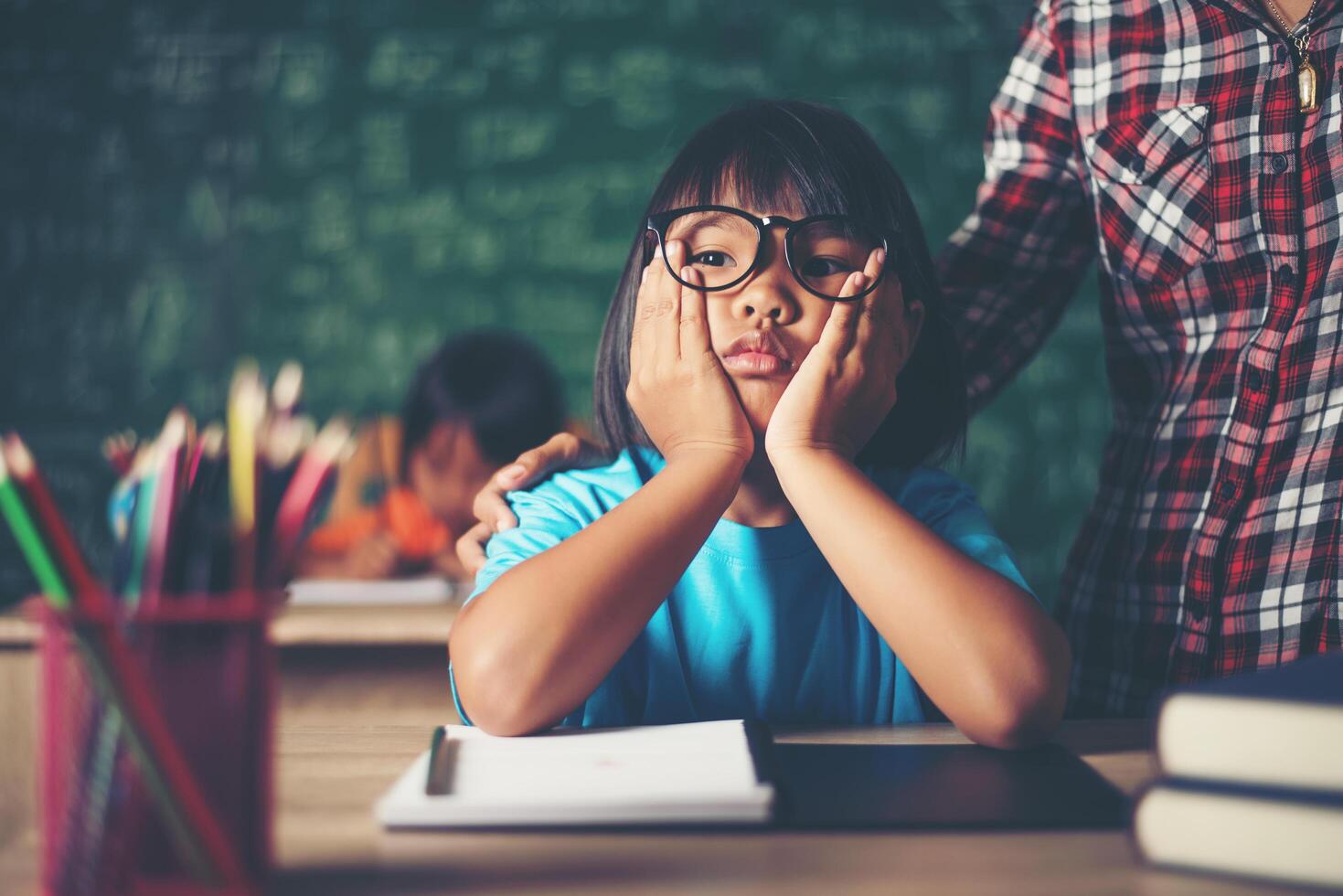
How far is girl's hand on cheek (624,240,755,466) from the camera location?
3.09ft

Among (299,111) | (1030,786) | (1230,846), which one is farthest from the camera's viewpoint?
(299,111)

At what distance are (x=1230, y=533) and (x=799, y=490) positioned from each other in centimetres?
53

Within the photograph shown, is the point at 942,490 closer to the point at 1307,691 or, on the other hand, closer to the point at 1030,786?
the point at 1030,786

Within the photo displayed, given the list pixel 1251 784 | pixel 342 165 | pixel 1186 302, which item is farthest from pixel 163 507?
pixel 342 165

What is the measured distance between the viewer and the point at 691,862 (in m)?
0.52

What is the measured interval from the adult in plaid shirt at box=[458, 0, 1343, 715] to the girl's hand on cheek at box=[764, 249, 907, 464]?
0.30 m

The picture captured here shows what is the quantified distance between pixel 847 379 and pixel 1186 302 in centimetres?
45

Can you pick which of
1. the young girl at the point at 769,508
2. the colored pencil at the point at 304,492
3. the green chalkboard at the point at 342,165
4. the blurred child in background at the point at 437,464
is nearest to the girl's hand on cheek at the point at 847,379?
the young girl at the point at 769,508

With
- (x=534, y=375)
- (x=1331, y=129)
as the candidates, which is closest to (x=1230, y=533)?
(x=1331, y=129)

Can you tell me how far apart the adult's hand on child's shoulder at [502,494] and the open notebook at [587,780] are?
1.02 feet

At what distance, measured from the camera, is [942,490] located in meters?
1.13

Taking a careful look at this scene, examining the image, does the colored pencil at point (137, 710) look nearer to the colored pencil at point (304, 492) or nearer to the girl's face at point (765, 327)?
the colored pencil at point (304, 492)

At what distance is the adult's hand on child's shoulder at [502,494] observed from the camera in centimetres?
106

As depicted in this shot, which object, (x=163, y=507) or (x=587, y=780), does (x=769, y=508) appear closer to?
(x=587, y=780)
